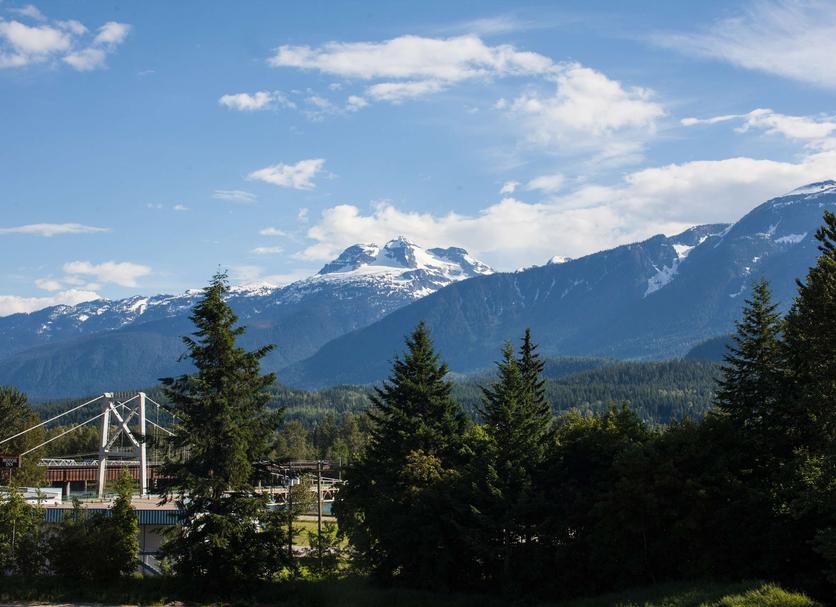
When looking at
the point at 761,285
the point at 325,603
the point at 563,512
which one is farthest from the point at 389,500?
the point at 761,285

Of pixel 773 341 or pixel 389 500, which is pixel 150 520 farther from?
pixel 773 341

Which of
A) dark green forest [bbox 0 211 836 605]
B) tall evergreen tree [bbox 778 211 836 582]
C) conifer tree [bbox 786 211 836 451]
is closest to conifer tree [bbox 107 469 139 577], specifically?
dark green forest [bbox 0 211 836 605]

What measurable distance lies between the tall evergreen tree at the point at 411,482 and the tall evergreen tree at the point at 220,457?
671 cm

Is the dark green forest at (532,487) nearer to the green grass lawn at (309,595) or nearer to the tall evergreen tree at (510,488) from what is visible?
the tall evergreen tree at (510,488)

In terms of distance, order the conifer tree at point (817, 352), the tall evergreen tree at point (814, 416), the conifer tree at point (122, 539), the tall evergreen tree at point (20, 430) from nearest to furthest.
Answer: the tall evergreen tree at point (814, 416) < the conifer tree at point (817, 352) < the conifer tree at point (122, 539) < the tall evergreen tree at point (20, 430)

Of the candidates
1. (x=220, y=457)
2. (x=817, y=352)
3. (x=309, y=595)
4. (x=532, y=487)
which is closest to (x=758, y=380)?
(x=817, y=352)

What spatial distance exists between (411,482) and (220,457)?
11.4m

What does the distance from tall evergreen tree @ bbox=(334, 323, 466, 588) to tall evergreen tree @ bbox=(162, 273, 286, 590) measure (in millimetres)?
6714

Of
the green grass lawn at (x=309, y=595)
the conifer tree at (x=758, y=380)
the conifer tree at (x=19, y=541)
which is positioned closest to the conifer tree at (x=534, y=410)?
the green grass lawn at (x=309, y=595)

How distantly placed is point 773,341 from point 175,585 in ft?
116

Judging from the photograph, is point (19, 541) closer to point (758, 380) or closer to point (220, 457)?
point (220, 457)

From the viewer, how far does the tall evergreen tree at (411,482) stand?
45719 mm

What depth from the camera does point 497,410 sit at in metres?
48.2

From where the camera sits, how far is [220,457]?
146 feet
